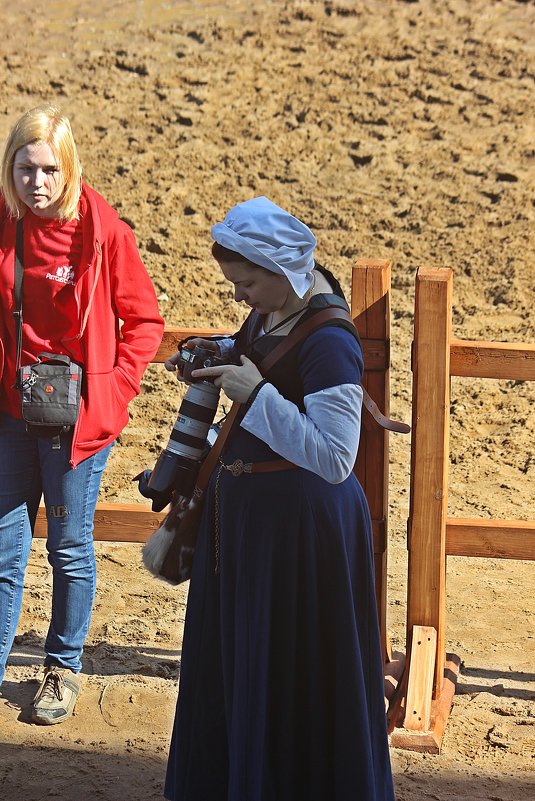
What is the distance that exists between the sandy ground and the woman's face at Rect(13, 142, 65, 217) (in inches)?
76.1

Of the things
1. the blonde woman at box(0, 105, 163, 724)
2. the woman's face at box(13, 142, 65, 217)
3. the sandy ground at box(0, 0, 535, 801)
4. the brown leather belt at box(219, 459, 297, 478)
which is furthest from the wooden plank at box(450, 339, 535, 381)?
the woman's face at box(13, 142, 65, 217)

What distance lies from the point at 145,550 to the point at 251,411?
653mm

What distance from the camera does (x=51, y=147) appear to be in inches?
136

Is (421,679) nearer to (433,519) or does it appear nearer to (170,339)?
(433,519)

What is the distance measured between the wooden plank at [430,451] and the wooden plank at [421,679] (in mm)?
31

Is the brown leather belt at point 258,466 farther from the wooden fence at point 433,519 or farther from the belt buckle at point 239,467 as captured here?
the wooden fence at point 433,519

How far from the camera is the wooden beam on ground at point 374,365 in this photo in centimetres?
395

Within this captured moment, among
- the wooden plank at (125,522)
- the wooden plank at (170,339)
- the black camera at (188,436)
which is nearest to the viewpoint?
the black camera at (188,436)

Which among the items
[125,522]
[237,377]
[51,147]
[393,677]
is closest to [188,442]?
[237,377]

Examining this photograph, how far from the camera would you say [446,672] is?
4555 mm

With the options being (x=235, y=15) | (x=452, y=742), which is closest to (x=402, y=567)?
(x=452, y=742)

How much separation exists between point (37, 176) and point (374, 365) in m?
1.34

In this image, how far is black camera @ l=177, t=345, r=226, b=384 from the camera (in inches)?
116

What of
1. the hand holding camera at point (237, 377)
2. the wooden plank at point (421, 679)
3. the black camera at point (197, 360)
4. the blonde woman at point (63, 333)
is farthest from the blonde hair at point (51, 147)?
the wooden plank at point (421, 679)
